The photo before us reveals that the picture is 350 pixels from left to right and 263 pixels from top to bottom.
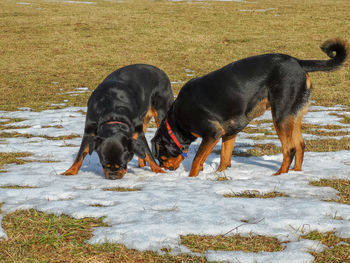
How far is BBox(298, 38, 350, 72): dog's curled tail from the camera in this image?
5.38 metres

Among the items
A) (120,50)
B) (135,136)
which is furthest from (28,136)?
(120,50)

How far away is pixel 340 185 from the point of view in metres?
4.50

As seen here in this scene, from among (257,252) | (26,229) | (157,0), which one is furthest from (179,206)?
(157,0)

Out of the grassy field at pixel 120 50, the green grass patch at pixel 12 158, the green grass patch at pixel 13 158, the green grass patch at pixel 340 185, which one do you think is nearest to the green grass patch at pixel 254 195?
the green grass patch at pixel 340 185

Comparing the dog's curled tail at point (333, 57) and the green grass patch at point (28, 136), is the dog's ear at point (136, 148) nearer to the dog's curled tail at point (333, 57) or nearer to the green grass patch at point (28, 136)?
the dog's curled tail at point (333, 57)

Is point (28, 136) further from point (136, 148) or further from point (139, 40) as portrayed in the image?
point (139, 40)

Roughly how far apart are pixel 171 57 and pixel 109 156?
1559 centimetres

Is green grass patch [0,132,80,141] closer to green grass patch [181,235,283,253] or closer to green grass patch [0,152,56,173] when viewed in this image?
green grass patch [0,152,56,173]

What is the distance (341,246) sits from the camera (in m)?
2.99

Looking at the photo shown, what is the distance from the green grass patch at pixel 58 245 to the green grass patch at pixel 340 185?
6.26 ft

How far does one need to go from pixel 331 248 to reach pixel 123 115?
11.2 ft

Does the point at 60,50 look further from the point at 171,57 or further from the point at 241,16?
the point at 241,16

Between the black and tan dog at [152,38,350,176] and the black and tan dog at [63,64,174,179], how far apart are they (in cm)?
61

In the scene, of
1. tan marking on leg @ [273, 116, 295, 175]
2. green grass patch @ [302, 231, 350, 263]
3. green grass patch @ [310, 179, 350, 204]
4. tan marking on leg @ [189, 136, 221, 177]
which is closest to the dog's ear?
tan marking on leg @ [189, 136, 221, 177]
